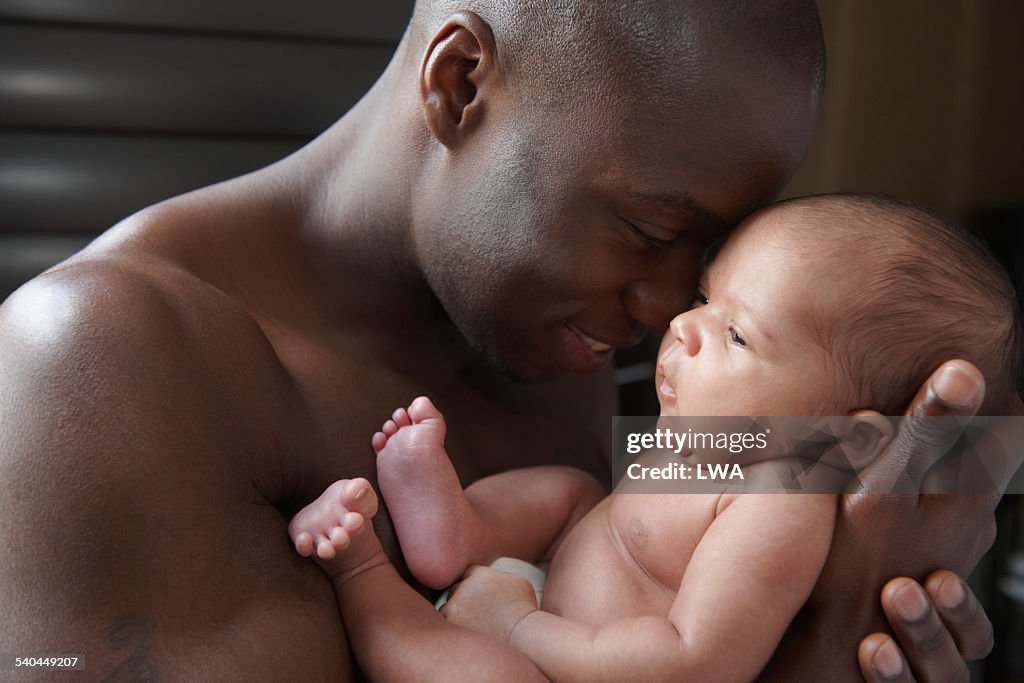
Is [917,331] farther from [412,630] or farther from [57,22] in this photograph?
[57,22]

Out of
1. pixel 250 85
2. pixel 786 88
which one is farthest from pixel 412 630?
pixel 250 85

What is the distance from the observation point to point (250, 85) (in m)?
1.68

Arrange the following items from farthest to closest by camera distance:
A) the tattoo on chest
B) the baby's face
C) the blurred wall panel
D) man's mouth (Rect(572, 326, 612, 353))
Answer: the blurred wall panel → man's mouth (Rect(572, 326, 612, 353)) → the baby's face → the tattoo on chest

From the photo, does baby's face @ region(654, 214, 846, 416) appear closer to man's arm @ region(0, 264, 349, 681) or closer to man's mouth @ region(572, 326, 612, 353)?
man's mouth @ region(572, 326, 612, 353)

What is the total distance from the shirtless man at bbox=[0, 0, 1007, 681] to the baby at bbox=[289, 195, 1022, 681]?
39mm

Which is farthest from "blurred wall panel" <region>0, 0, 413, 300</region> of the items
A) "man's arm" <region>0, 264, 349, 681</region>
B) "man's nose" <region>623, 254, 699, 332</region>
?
"man's nose" <region>623, 254, 699, 332</region>

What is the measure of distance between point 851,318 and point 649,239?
25 centimetres

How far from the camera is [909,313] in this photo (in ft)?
2.76

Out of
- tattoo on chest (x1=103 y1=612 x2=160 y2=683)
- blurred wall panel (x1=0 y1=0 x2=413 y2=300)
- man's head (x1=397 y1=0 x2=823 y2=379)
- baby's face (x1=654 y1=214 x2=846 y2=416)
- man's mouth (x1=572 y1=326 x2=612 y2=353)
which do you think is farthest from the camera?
blurred wall panel (x1=0 y1=0 x2=413 y2=300)

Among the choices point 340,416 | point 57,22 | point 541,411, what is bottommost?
point 541,411

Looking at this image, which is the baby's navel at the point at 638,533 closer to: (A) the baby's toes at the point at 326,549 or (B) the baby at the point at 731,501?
(B) the baby at the point at 731,501

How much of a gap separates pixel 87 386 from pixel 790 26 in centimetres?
70

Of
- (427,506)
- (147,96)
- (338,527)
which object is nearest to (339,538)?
(338,527)

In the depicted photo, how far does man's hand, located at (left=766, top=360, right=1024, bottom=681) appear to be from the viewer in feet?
2.79
